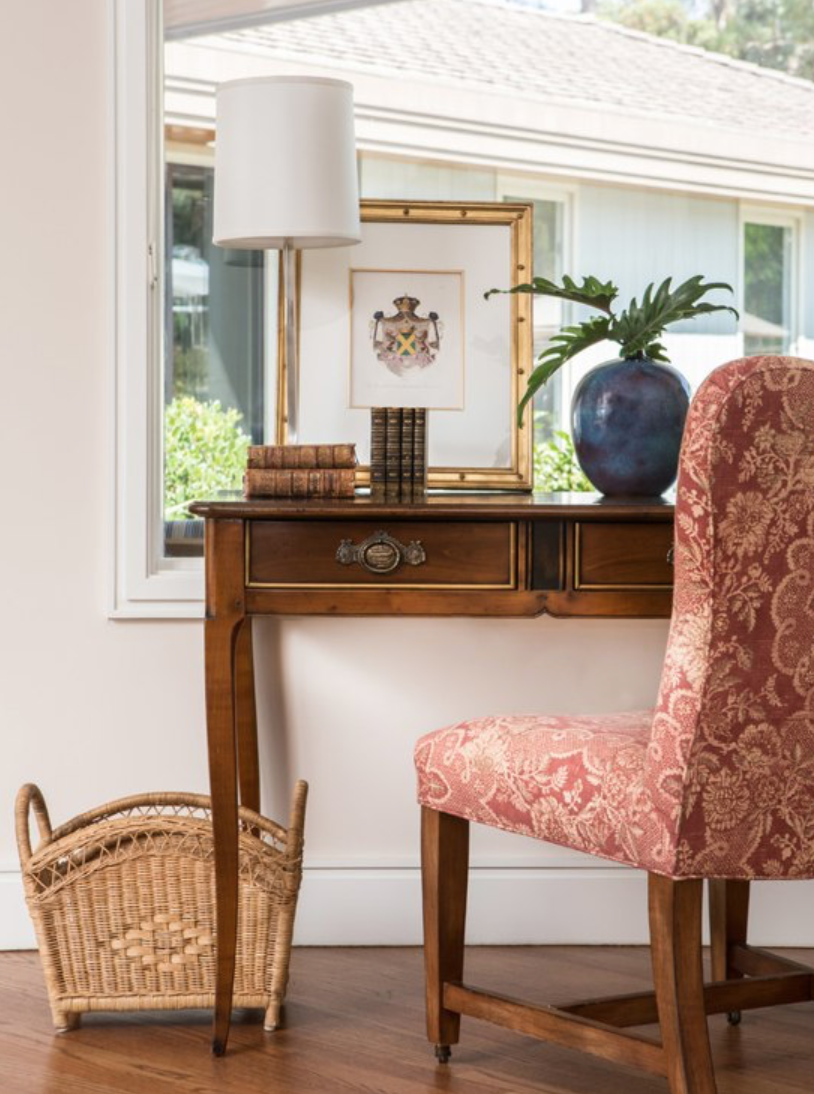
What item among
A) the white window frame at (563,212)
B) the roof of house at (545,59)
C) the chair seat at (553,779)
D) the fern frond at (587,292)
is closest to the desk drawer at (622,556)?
the chair seat at (553,779)

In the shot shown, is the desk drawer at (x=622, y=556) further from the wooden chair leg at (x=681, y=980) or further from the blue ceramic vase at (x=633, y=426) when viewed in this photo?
the wooden chair leg at (x=681, y=980)

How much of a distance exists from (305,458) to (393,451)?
0.18 meters

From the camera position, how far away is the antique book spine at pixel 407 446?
8.02 feet

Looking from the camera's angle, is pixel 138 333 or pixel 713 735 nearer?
pixel 713 735

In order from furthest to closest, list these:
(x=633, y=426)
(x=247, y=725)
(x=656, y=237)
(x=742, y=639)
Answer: (x=656, y=237), (x=247, y=725), (x=633, y=426), (x=742, y=639)

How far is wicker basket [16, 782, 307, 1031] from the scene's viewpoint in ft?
7.79

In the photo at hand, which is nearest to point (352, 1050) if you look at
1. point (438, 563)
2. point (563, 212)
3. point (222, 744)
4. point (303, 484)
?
point (222, 744)

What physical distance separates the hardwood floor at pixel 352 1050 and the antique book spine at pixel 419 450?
0.88 m

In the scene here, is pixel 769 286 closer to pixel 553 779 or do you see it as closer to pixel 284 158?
pixel 284 158

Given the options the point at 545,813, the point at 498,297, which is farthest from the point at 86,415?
the point at 545,813

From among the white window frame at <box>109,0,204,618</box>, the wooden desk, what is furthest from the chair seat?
the white window frame at <box>109,0,204,618</box>

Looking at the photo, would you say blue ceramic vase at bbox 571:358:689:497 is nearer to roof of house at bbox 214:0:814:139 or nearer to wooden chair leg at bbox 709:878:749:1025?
wooden chair leg at bbox 709:878:749:1025

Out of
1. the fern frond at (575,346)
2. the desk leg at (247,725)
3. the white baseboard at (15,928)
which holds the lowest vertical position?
the white baseboard at (15,928)

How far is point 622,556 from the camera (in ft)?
7.27
